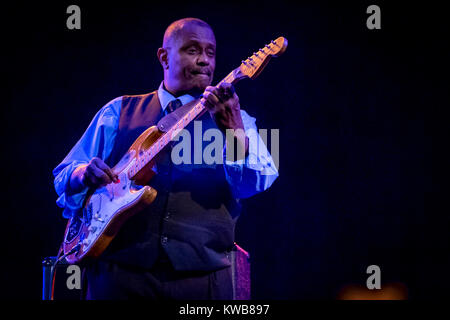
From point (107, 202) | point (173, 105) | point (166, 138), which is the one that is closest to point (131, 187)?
point (107, 202)

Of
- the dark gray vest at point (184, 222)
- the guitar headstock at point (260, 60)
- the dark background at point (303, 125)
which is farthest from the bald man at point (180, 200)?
the dark background at point (303, 125)

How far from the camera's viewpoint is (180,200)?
1.94 m

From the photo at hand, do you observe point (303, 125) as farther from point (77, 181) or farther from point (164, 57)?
point (77, 181)

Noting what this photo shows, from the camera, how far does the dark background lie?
2.89m

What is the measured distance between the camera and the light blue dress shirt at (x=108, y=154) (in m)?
1.92

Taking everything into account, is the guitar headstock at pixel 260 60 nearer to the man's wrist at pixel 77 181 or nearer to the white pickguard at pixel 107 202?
the white pickguard at pixel 107 202

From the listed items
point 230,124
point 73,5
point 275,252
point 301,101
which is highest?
point 73,5

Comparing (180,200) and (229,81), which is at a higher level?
(229,81)

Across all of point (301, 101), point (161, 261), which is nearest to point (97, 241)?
point (161, 261)

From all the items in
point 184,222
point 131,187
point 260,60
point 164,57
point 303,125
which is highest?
point 164,57

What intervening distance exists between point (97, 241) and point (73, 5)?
5.94 feet

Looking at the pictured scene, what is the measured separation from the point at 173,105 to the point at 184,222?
1.91ft

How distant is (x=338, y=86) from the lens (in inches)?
115

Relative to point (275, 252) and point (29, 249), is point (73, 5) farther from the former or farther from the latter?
point (275, 252)
